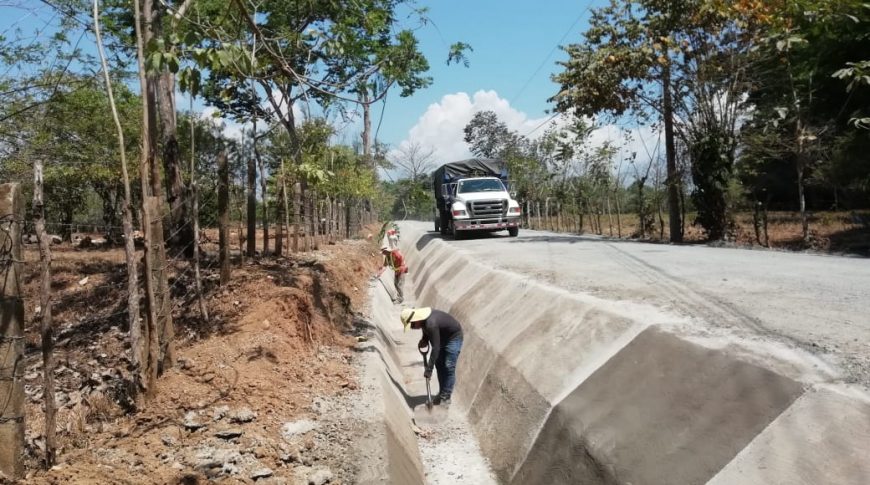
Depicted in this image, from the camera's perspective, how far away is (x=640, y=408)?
15.0ft

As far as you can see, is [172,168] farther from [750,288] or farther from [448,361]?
[750,288]

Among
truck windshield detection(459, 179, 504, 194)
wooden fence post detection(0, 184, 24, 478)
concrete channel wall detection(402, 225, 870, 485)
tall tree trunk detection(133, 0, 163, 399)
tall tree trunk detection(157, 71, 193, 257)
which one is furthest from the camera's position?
truck windshield detection(459, 179, 504, 194)

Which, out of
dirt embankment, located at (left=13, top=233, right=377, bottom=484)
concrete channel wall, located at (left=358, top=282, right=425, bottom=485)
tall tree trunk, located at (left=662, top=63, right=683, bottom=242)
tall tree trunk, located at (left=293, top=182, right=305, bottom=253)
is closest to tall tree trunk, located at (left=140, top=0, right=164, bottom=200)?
dirt embankment, located at (left=13, top=233, right=377, bottom=484)

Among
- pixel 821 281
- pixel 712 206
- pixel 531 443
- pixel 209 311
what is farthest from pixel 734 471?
pixel 712 206

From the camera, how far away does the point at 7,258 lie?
3787 mm

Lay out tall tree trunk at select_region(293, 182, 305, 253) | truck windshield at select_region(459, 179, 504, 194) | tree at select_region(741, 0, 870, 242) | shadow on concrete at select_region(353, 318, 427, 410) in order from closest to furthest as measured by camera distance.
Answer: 1. shadow on concrete at select_region(353, 318, 427, 410)
2. tree at select_region(741, 0, 870, 242)
3. tall tree trunk at select_region(293, 182, 305, 253)
4. truck windshield at select_region(459, 179, 504, 194)

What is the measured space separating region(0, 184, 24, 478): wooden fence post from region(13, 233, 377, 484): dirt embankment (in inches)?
9.8

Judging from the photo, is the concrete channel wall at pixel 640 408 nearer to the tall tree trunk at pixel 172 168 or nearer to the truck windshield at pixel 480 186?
the tall tree trunk at pixel 172 168

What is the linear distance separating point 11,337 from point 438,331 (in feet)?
15.9

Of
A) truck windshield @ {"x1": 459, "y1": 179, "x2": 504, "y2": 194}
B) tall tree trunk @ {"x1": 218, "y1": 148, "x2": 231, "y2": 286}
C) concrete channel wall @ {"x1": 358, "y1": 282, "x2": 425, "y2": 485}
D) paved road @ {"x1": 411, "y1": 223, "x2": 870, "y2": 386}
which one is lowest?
concrete channel wall @ {"x1": 358, "y1": 282, "x2": 425, "y2": 485}

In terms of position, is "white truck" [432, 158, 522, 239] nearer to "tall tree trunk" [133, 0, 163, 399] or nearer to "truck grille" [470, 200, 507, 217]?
"truck grille" [470, 200, 507, 217]

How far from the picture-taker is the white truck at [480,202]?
20.8m

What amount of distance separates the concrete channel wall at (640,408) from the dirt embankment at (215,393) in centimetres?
191

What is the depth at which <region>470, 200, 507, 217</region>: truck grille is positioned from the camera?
68.1 ft
